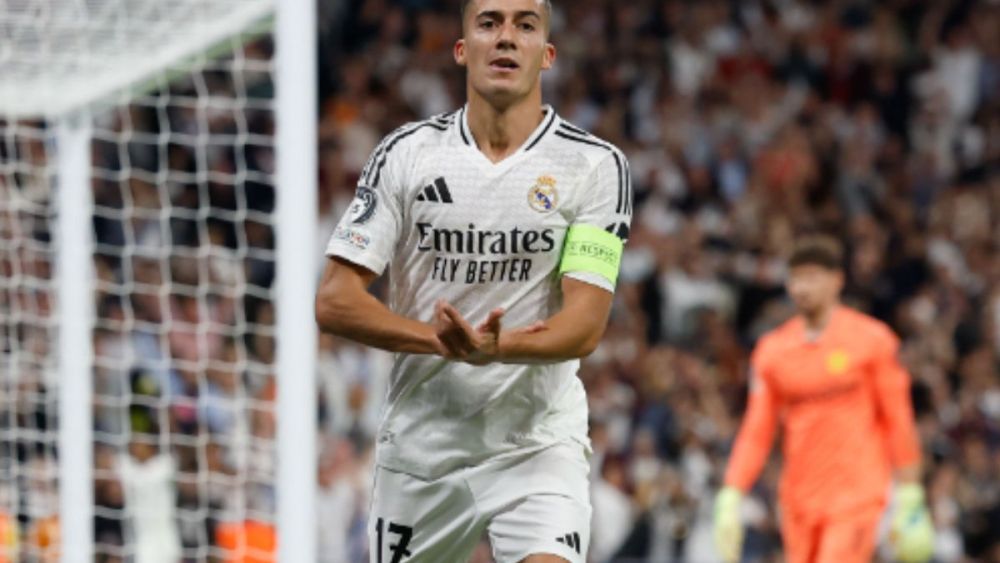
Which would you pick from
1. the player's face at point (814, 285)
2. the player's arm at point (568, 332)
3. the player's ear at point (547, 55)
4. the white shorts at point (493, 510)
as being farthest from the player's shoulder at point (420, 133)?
the player's face at point (814, 285)

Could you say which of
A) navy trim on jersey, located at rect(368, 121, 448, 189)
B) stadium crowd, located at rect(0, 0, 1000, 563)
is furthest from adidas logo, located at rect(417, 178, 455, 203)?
stadium crowd, located at rect(0, 0, 1000, 563)

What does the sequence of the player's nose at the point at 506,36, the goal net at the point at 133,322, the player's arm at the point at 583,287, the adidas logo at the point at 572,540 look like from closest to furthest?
the player's arm at the point at 583,287 < the player's nose at the point at 506,36 < the adidas logo at the point at 572,540 < the goal net at the point at 133,322

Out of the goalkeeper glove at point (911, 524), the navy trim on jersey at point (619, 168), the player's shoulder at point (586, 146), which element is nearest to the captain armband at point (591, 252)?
the navy trim on jersey at point (619, 168)

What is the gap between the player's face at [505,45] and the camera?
5172 mm

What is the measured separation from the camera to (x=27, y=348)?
955 cm

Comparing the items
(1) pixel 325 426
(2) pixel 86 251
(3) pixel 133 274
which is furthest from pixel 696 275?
(2) pixel 86 251

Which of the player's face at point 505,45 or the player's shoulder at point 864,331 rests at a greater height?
the player's face at point 505,45

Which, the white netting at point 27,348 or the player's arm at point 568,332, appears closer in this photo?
the player's arm at point 568,332

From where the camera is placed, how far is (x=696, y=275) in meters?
16.3

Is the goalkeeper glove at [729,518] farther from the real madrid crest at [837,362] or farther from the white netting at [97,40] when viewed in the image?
the white netting at [97,40]

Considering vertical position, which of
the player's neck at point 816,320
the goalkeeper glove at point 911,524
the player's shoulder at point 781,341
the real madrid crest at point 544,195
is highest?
the real madrid crest at point 544,195

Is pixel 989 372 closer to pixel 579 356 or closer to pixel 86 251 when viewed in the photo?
pixel 86 251

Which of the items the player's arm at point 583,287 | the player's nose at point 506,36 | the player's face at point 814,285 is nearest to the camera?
the player's arm at point 583,287

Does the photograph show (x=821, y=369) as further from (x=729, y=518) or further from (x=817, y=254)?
(x=729, y=518)
